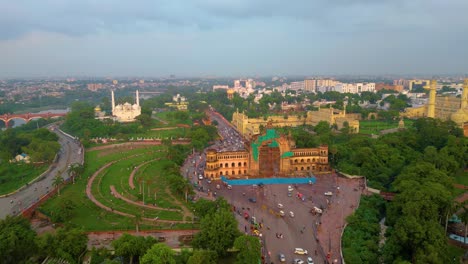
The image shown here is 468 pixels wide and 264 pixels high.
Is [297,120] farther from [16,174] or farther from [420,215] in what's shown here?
[420,215]

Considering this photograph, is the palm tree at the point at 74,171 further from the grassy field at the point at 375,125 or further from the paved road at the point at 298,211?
the grassy field at the point at 375,125

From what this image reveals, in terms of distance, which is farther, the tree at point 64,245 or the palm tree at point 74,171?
the palm tree at point 74,171

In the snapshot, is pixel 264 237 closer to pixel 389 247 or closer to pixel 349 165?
pixel 389 247

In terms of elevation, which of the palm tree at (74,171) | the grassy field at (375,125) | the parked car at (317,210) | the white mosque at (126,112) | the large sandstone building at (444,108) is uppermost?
the large sandstone building at (444,108)

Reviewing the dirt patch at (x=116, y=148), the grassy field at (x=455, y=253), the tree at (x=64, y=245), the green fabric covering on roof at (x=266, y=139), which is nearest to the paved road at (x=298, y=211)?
the green fabric covering on roof at (x=266, y=139)

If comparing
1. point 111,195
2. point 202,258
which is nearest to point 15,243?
point 202,258

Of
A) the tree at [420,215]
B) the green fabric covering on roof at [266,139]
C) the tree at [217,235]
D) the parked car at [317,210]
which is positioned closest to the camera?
the tree at [420,215]

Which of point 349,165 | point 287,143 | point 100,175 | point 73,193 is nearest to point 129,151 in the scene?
point 100,175

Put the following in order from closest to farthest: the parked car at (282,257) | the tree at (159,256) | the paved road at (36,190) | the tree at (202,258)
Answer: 1. the tree at (159,256)
2. the tree at (202,258)
3. the parked car at (282,257)
4. the paved road at (36,190)
